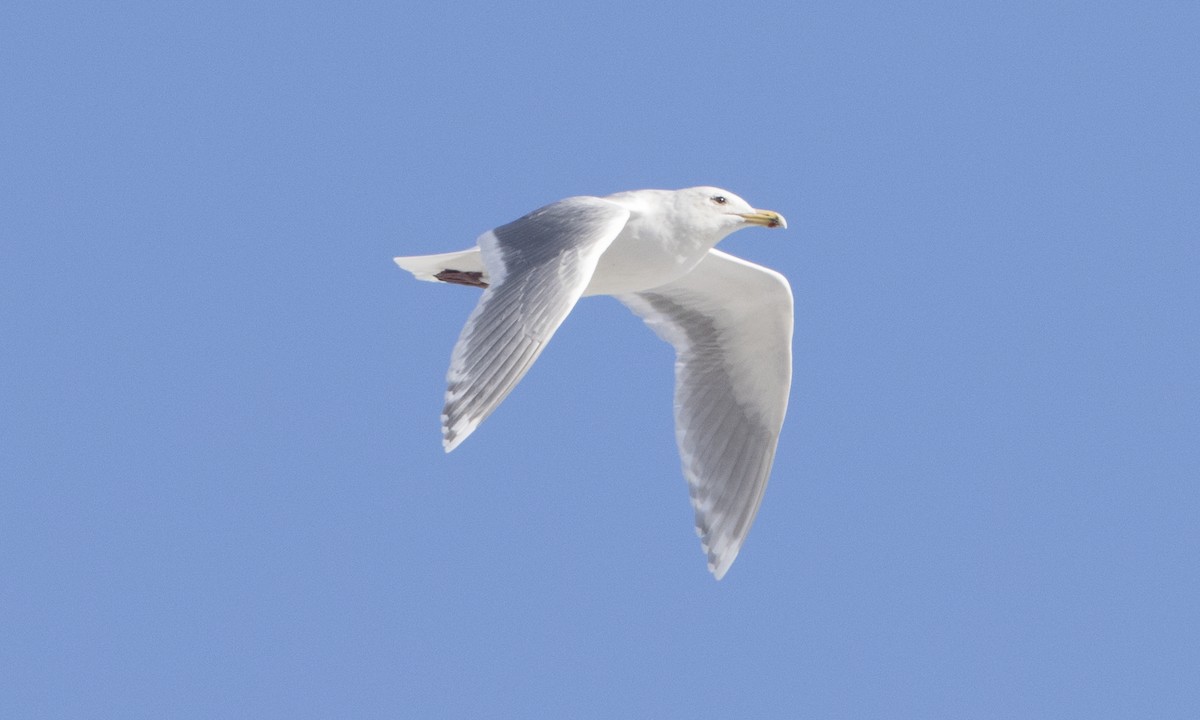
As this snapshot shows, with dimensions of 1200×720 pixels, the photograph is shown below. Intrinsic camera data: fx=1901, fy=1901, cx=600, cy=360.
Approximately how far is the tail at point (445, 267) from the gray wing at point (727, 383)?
1373mm

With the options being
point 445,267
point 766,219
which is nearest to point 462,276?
point 445,267

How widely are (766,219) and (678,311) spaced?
1.41m

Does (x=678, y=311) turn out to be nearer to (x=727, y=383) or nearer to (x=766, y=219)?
(x=727, y=383)

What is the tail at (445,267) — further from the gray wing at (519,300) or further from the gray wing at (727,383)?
the gray wing at (727,383)

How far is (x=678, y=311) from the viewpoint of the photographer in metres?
11.8

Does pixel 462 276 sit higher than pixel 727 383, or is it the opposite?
pixel 462 276

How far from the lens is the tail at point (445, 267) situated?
10727 mm

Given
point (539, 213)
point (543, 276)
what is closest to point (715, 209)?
point (539, 213)

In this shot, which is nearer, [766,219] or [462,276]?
[766,219]

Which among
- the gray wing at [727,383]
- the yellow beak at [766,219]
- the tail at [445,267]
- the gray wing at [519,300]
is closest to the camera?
the gray wing at [519,300]

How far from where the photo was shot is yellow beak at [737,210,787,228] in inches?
412

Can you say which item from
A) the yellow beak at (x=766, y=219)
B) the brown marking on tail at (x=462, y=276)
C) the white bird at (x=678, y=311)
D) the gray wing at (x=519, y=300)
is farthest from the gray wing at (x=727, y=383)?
the gray wing at (x=519, y=300)

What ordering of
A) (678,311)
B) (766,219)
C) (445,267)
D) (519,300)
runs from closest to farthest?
1. (519,300)
2. (766,219)
3. (445,267)
4. (678,311)

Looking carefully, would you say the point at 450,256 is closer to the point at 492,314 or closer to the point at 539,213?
the point at 539,213
